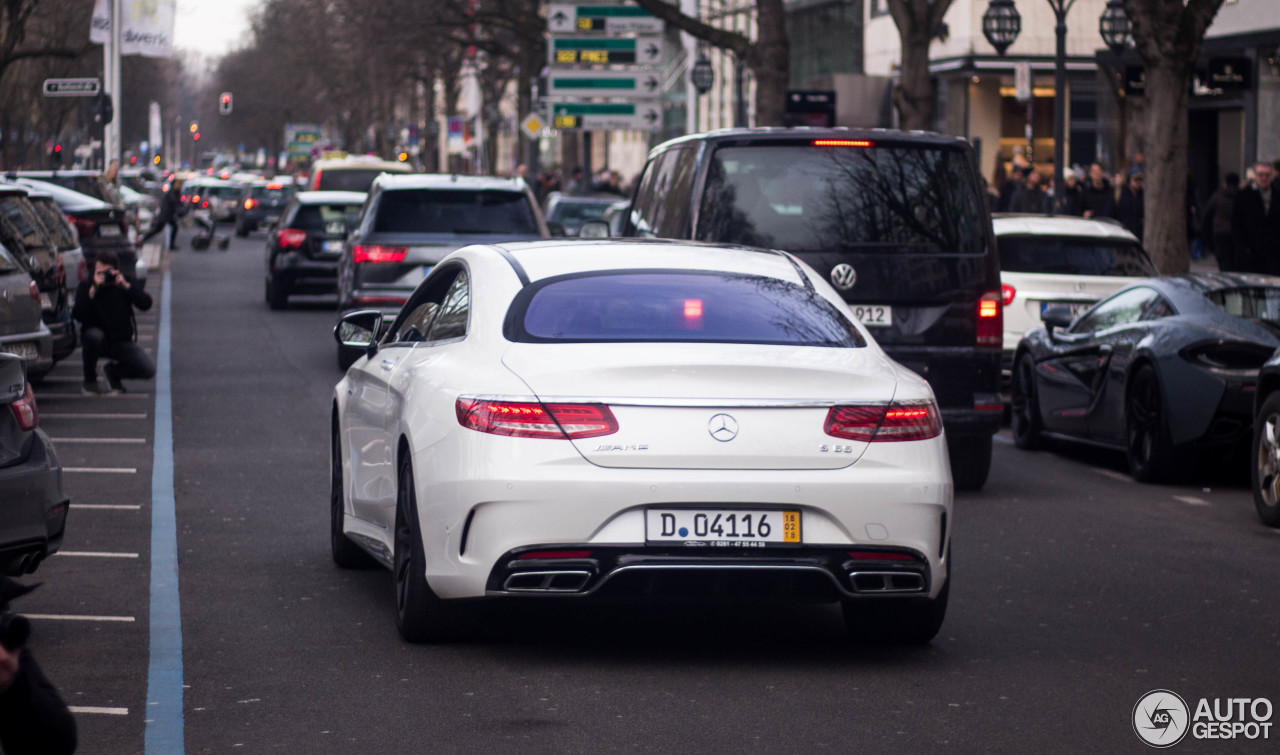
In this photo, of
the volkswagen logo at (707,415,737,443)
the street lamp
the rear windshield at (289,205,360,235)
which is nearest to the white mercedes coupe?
the volkswagen logo at (707,415,737,443)

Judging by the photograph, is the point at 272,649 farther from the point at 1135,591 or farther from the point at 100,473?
the point at 100,473

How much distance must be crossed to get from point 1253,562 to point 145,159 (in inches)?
5386

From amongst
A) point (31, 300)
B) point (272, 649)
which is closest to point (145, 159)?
point (31, 300)

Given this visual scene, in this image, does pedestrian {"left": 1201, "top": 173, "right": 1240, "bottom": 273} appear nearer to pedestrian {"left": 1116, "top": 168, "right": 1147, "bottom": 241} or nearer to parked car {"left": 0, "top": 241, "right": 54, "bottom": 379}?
pedestrian {"left": 1116, "top": 168, "right": 1147, "bottom": 241}

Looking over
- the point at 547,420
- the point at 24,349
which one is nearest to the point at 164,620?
the point at 547,420

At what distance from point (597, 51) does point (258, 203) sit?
77.0 feet

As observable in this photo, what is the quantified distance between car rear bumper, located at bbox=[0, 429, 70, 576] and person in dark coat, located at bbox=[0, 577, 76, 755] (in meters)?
3.81

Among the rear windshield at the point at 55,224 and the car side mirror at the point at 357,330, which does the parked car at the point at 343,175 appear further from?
the car side mirror at the point at 357,330

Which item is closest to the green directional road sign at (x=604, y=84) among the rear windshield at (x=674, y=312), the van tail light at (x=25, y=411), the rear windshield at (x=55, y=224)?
the rear windshield at (x=55, y=224)

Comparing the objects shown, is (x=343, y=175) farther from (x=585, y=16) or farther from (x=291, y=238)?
(x=585, y=16)

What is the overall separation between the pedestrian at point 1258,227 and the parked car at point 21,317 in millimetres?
14113

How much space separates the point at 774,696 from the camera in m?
6.81

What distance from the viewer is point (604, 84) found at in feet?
142

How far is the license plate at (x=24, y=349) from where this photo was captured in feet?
50.8
